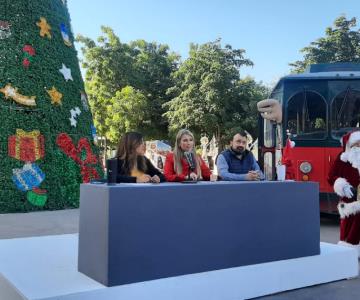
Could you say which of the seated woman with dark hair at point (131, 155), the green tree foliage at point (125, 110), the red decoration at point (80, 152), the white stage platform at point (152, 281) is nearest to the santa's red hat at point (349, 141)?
the white stage platform at point (152, 281)

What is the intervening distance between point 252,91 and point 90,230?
25.8 metres

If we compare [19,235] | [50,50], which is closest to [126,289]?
[19,235]

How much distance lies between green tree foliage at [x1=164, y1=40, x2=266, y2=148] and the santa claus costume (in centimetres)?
2113

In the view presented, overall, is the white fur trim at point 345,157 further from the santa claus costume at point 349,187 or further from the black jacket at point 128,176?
the black jacket at point 128,176

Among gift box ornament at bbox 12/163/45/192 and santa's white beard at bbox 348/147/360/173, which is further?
gift box ornament at bbox 12/163/45/192

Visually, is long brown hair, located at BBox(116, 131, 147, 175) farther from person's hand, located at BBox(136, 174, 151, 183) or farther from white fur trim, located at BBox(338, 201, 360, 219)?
white fur trim, located at BBox(338, 201, 360, 219)

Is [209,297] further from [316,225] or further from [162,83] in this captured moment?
[162,83]

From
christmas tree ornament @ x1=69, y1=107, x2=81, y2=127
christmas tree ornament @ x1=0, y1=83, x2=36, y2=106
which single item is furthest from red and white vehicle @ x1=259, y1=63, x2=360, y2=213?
christmas tree ornament @ x1=0, y1=83, x2=36, y2=106

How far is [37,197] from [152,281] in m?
6.91

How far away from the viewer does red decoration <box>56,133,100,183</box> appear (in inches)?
405

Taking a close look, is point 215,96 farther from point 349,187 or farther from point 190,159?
point 190,159

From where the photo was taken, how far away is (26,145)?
977cm

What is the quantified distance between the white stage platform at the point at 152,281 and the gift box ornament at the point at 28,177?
4663 millimetres

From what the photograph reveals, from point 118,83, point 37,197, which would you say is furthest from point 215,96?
point 37,197
